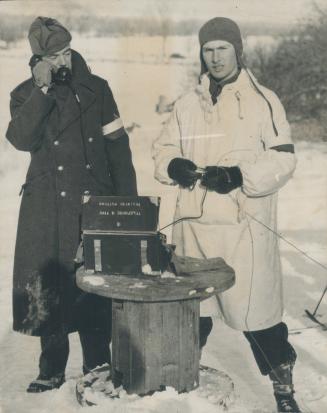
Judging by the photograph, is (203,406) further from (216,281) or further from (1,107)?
(1,107)

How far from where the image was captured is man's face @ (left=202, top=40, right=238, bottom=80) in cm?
332

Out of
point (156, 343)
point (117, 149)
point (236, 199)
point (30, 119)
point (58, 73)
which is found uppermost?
point (58, 73)

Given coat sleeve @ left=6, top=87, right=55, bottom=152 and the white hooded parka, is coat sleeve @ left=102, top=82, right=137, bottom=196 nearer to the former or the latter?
the white hooded parka

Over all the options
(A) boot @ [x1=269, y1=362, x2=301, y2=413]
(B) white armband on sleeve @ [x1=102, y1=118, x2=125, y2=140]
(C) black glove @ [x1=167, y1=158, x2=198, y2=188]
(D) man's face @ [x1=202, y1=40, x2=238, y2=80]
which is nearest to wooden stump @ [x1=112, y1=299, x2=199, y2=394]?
(A) boot @ [x1=269, y1=362, x2=301, y2=413]

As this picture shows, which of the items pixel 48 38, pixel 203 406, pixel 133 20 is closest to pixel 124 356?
pixel 203 406

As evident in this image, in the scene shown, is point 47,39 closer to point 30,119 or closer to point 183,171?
point 30,119

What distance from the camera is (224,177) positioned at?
3254 mm

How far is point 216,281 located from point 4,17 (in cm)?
209

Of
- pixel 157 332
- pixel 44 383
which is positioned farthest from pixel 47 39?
pixel 44 383

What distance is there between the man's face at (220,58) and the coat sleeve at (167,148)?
32 cm

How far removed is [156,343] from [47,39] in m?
1.64

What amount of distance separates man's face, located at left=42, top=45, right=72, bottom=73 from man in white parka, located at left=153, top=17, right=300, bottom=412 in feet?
2.13

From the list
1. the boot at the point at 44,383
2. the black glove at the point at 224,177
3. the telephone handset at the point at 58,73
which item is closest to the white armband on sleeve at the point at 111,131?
the telephone handset at the point at 58,73

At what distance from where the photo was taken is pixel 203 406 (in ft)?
10.5
